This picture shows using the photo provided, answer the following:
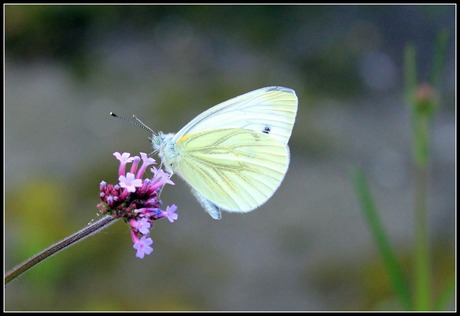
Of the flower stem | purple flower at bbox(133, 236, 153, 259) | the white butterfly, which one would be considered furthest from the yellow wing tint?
the flower stem

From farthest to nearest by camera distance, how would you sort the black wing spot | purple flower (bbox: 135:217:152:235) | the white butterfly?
1. the black wing spot
2. the white butterfly
3. purple flower (bbox: 135:217:152:235)

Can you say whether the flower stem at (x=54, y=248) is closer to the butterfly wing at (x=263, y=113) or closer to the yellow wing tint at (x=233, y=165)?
the yellow wing tint at (x=233, y=165)

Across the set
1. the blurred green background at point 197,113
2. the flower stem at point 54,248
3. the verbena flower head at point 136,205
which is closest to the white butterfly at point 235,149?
the verbena flower head at point 136,205

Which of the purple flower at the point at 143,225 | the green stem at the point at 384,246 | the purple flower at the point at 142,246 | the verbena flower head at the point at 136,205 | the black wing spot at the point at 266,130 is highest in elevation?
the black wing spot at the point at 266,130

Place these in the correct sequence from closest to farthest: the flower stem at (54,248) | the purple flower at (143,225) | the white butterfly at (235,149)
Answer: the flower stem at (54,248)
the purple flower at (143,225)
the white butterfly at (235,149)

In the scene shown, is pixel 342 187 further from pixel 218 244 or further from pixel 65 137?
pixel 65 137

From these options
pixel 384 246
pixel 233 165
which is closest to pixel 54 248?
pixel 233 165

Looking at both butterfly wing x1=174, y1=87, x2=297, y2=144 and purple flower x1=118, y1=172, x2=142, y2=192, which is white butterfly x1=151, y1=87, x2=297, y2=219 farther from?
purple flower x1=118, y1=172, x2=142, y2=192

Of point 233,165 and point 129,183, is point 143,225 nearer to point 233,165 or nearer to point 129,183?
point 129,183
